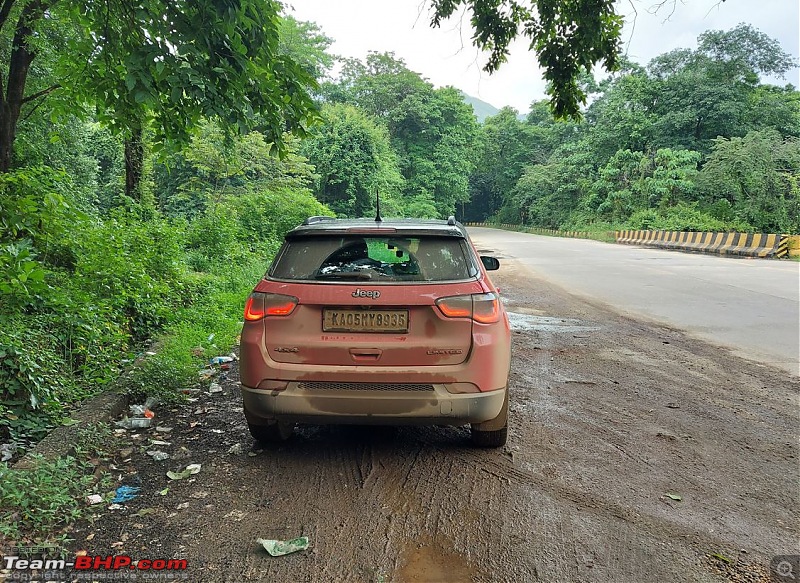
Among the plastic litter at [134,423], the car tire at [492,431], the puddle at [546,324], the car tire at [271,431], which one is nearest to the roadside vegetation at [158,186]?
the plastic litter at [134,423]

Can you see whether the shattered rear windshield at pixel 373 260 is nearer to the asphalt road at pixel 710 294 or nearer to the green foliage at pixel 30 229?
the green foliage at pixel 30 229

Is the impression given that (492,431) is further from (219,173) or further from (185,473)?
(219,173)

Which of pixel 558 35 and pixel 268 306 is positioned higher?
pixel 558 35

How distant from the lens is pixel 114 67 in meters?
5.59

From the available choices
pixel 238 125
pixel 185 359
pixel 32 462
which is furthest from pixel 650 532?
pixel 185 359

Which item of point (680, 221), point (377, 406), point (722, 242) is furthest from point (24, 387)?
point (680, 221)

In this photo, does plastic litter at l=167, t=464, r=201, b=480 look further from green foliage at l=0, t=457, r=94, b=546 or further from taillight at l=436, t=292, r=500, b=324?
taillight at l=436, t=292, r=500, b=324

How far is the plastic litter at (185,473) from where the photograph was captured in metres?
3.47

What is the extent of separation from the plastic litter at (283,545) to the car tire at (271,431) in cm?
106

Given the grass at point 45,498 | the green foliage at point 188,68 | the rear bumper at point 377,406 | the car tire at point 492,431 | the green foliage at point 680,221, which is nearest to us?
the grass at point 45,498

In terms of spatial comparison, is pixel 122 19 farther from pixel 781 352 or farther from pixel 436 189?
pixel 436 189

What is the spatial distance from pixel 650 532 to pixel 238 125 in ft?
13.3

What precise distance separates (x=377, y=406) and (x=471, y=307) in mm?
822

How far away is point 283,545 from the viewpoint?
8.85 ft
